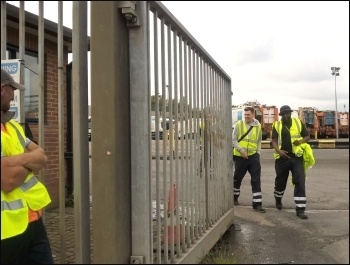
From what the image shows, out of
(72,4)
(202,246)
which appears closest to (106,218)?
(72,4)

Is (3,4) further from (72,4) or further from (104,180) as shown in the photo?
(104,180)

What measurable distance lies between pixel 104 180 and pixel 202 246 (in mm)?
1991

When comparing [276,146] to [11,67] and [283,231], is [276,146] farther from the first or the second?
[11,67]

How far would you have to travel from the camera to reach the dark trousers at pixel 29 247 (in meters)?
2.58

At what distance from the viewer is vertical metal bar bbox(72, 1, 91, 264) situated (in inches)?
108

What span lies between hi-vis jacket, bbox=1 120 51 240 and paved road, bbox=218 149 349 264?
1303 mm

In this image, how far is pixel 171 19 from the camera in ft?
10.8

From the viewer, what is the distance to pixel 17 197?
8.48ft

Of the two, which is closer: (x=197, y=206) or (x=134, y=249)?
(x=134, y=249)

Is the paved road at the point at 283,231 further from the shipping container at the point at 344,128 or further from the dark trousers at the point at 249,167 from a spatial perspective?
the dark trousers at the point at 249,167

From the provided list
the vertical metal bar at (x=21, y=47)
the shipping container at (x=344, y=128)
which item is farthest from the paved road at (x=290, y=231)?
the vertical metal bar at (x=21, y=47)

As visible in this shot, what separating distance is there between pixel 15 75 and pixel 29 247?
1136mm

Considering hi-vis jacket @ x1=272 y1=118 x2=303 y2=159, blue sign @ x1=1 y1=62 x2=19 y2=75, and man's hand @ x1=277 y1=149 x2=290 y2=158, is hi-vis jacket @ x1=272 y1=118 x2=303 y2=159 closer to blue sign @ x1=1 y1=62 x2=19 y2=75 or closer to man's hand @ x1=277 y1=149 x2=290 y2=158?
man's hand @ x1=277 y1=149 x2=290 y2=158

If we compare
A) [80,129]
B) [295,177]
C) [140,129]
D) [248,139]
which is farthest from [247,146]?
[80,129]
